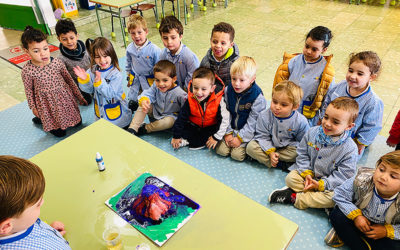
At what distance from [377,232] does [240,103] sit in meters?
1.33

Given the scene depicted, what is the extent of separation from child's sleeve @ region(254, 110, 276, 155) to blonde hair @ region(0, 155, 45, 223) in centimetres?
173

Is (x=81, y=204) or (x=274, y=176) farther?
(x=274, y=176)

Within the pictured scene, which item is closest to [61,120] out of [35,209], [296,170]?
[35,209]

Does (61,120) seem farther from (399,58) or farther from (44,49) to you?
(399,58)

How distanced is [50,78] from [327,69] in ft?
8.21

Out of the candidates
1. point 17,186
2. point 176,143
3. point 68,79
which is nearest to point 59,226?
point 17,186

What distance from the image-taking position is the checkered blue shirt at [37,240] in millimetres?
968

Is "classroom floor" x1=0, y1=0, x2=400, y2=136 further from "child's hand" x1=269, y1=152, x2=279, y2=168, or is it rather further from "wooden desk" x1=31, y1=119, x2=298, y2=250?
"wooden desk" x1=31, y1=119, x2=298, y2=250

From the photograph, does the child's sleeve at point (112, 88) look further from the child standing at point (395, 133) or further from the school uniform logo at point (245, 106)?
the child standing at point (395, 133)

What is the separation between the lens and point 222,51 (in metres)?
2.59

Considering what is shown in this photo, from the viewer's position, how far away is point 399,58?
12.7ft

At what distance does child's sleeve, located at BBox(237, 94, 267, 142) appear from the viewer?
2.37 meters

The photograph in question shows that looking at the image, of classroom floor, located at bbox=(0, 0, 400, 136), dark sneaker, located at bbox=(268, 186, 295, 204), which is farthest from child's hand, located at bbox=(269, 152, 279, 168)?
classroom floor, located at bbox=(0, 0, 400, 136)

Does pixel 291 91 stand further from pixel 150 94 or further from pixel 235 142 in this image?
pixel 150 94
